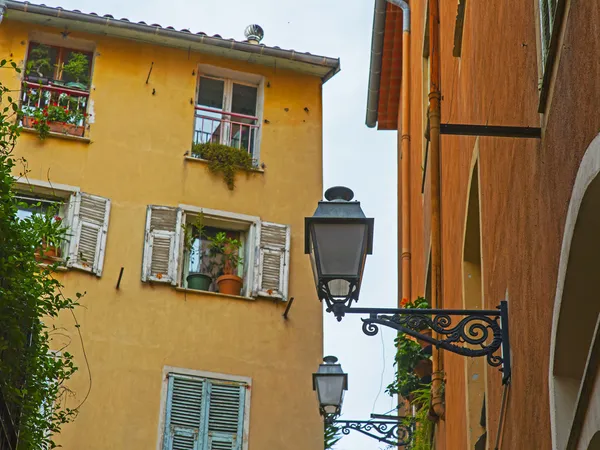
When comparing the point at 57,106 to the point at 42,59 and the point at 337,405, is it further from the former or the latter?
the point at 337,405

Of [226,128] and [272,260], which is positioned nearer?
[272,260]

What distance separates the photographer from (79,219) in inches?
679

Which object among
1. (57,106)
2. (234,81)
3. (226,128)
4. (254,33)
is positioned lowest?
(57,106)

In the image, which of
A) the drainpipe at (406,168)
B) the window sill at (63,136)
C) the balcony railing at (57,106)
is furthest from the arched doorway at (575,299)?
the balcony railing at (57,106)

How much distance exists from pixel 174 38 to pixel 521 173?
1441 cm

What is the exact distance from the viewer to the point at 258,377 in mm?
17219

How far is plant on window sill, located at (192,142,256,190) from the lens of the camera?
18.6 metres


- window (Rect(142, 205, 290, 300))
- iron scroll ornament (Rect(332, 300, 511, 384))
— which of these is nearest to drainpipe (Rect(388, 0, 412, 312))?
window (Rect(142, 205, 290, 300))

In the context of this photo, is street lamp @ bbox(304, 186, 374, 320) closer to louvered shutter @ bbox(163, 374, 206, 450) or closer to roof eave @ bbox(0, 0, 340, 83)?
louvered shutter @ bbox(163, 374, 206, 450)

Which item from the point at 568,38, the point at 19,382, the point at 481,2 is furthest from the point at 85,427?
the point at 568,38

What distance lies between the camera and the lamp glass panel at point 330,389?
40.1ft

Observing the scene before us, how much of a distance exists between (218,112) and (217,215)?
2.05 meters

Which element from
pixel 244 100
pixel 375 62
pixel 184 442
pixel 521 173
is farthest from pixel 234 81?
pixel 521 173

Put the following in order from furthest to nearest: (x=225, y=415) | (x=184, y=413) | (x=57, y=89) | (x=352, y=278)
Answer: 1. (x=57, y=89)
2. (x=225, y=415)
3. (x=184, y=413)
4. (x=352, y=278)
